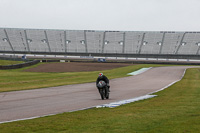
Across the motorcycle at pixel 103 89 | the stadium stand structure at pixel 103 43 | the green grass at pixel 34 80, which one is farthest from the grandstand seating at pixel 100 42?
the motorcycle at pixel 103 89

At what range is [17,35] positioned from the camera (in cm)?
10288

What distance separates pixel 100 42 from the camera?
3895 inches

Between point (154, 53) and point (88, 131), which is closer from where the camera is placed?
point (88, 131)

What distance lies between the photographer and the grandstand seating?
92.9 metres

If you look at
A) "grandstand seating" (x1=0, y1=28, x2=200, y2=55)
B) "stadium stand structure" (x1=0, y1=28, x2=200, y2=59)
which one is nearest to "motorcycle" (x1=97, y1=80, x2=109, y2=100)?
"stadium stand structure" (x1=0, y1=28, x2=200, y2=59)

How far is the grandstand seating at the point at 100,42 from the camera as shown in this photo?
9288cm

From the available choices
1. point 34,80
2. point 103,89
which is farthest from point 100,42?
point 103,89

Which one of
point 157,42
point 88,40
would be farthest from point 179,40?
point 88,40

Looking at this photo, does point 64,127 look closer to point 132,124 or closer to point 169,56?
point 132,124

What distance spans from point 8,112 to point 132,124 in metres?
4.84

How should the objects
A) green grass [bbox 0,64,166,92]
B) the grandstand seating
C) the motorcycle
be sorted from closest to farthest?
the motorcycle, green grass [bbox 0,64,166,92], the grandstand seating

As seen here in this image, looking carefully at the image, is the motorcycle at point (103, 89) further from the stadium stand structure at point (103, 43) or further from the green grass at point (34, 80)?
the stadium stand structure at point (103, 43)

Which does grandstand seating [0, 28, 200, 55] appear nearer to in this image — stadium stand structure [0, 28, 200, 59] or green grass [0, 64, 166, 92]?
stadium stand structure [0, 28, 200, 59]

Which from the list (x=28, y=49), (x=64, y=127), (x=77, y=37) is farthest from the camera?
(x=77, y=37)
